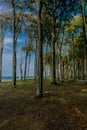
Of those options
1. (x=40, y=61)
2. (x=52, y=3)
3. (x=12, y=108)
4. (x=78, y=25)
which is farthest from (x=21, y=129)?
(x=78, y=25)

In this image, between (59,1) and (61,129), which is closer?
(61,129)

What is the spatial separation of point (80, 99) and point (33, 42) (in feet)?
117

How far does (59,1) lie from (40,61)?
1255cm

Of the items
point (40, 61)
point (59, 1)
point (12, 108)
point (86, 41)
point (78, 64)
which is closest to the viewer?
point (12, 108)

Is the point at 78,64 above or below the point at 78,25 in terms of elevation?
below

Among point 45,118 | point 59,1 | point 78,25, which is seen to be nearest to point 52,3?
point 59,1

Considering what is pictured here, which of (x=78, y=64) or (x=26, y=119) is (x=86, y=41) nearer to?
(x=26, y=119)

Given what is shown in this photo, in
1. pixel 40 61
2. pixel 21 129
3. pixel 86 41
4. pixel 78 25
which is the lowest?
pixel 21 129

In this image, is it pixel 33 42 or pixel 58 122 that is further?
pixel 33 42

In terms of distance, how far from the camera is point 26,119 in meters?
11.4

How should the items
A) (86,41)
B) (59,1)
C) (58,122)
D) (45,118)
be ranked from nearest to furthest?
(58,122) → (45,118) → (59,1) → (86,41)

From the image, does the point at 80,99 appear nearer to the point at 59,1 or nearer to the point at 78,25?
the point at 59,1

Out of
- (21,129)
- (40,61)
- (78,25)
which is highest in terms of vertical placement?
(78,25)

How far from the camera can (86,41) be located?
98.4 feet
